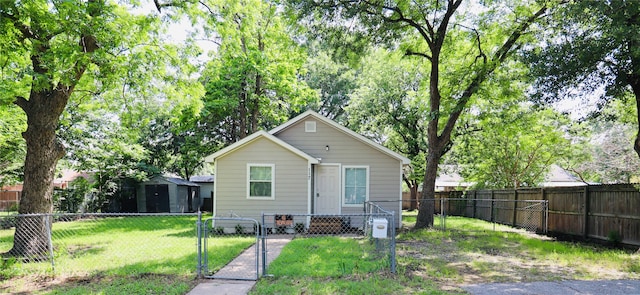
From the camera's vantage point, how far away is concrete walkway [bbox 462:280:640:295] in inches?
209

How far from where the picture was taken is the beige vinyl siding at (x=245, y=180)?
12.3 metres

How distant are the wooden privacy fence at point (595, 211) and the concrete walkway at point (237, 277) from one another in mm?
7711

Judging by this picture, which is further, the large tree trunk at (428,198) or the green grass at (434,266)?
the large tree trunk at (428,198)

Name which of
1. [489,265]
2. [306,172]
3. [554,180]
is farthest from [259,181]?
[554,180]

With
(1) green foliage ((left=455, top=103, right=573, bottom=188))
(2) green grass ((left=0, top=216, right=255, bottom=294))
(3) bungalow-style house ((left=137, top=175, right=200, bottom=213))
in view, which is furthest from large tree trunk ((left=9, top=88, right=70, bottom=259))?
(1) green foliage ((left=455, top=103, right=573, bottom=188))

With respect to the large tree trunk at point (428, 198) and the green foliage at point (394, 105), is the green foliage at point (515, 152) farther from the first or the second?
the large tree trunk at point (428, 198)

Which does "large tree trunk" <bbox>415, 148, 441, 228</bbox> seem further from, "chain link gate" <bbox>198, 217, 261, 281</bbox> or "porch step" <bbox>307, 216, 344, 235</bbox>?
"chain link gate" <bbox>198, 217, 261, 281</bbox>

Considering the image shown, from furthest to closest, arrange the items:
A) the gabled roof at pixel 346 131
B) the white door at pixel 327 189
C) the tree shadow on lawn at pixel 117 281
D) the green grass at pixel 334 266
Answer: the white door at pixel 327 189, the gabled roof at pixel 346 131, the green grass at pixel 334 266, the tree shadow on lawn at pixel 117 281

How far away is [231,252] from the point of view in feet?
27.6

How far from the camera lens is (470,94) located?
12438 mm

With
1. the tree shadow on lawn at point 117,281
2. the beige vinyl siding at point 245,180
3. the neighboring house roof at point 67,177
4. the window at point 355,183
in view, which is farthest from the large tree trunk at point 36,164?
the window at point 355,183

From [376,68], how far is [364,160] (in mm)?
11925

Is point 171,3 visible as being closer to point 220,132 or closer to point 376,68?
point 220,132

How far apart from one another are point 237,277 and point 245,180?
6.29 meters
